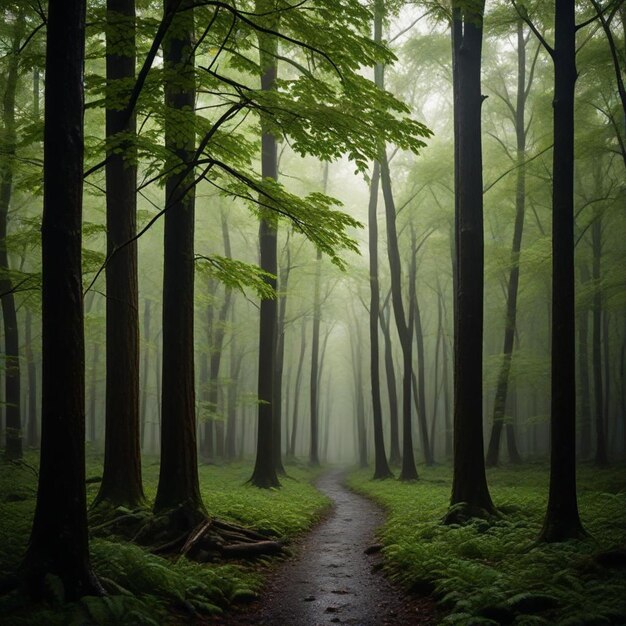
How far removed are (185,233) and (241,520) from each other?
4.99m

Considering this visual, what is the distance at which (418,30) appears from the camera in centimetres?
1791

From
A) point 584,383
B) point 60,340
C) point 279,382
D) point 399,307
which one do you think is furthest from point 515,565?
point 584,383

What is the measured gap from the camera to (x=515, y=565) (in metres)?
5.53

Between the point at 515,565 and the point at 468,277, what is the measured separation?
4.76m

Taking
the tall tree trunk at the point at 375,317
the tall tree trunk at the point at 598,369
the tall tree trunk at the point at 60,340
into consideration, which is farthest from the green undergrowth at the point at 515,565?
the tall tree trunk at the point at 375,317

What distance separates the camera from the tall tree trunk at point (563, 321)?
251 inches

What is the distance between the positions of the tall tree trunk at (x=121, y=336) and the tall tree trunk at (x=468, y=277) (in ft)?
18.2

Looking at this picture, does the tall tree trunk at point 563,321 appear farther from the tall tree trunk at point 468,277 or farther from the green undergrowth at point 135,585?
the green undergrowth at point 135,585

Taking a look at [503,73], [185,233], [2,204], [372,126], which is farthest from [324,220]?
[503,73]

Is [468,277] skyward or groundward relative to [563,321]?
skyward

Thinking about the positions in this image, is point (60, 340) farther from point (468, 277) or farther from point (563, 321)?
point (468, 277)

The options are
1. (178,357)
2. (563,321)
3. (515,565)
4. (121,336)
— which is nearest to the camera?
(515,565)

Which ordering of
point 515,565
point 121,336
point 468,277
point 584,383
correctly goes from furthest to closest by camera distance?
point 584,383
point 468,277
point 121,336
point 515,565

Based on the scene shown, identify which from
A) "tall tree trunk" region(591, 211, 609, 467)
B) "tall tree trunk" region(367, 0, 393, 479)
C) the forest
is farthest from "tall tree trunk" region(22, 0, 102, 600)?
"tall tree trunk" region(591, 211, 609, 467)
